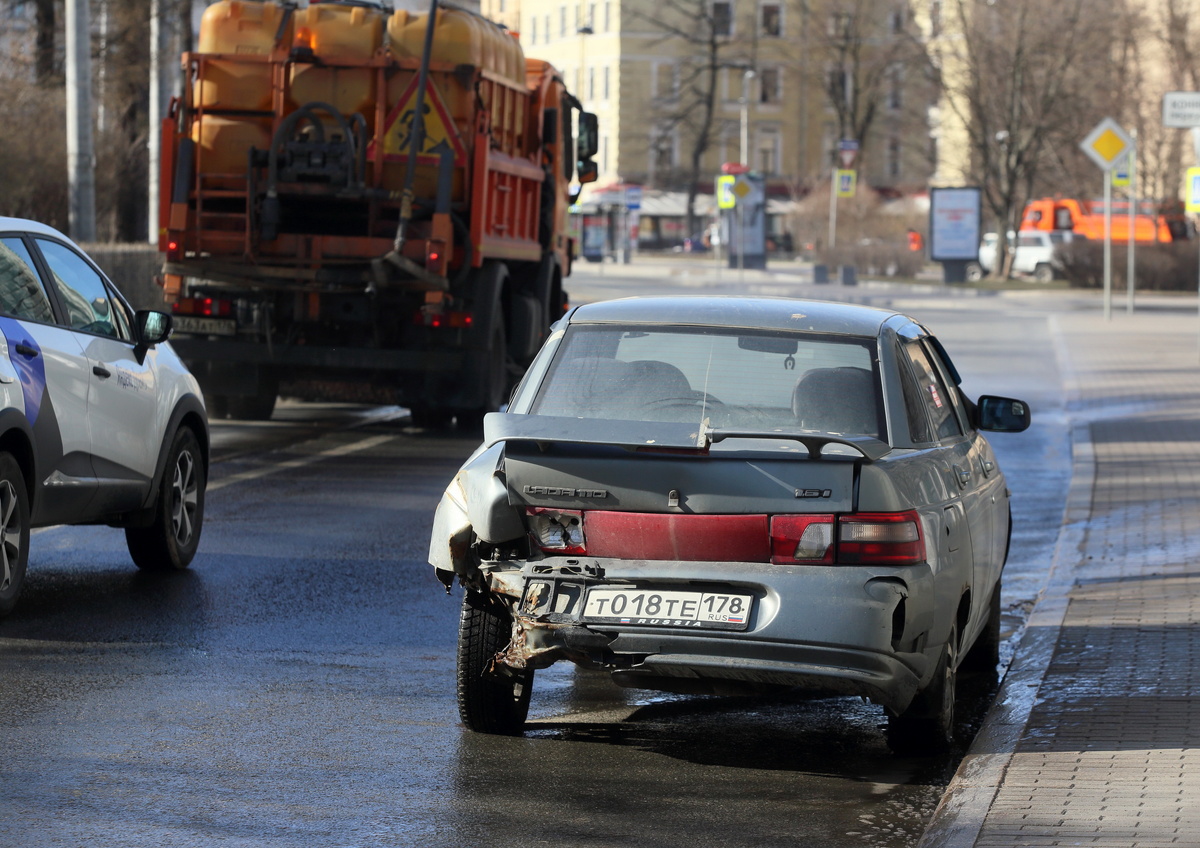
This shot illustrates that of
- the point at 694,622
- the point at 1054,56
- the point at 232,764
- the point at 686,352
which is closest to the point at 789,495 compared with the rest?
the point at 694,622

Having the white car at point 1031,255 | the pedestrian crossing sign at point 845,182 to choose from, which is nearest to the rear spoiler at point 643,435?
the pedestrian crossing sign at point 845,182

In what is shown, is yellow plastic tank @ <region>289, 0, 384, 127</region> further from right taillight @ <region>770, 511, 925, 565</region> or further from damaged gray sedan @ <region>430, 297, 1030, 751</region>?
right taillight @ <region>770, 511, 925, 565</region>

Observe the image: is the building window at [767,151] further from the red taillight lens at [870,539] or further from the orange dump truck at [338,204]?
the red taillight lens at [870,539]

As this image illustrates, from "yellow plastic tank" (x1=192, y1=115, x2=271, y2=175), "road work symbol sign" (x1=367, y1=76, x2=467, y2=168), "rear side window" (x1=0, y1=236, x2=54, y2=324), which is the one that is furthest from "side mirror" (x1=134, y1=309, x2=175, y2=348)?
"yellow plastic tank" (x1=192, y1=115, x2=271, y2=175)

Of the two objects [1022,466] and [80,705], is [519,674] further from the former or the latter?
[1022,466]

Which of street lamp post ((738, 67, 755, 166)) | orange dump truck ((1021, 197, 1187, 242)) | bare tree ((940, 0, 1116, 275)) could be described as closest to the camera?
bare tree ((940, 0, 1116, 275))

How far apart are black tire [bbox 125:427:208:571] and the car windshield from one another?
11.1 ft

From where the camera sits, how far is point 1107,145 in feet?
99.3

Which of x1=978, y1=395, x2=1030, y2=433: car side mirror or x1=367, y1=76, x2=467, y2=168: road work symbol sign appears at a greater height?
x1=367, y1=76, x2=467, y2=168: road work symbol sign

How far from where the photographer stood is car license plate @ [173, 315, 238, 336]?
15492 mm

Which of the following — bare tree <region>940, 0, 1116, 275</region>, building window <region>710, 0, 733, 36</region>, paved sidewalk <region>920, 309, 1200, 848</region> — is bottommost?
paved sidewalk <region>920, 309, 1200, 848</region>

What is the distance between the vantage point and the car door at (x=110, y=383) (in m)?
8.39

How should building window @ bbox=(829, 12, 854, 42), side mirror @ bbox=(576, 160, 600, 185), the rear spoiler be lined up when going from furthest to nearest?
1. building window @ bbox=(829, 12, 854, 42)
2. side mirror @ bbox=(576, 160, 600, 185)
3. the rear spoiler

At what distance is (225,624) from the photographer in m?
7.89
